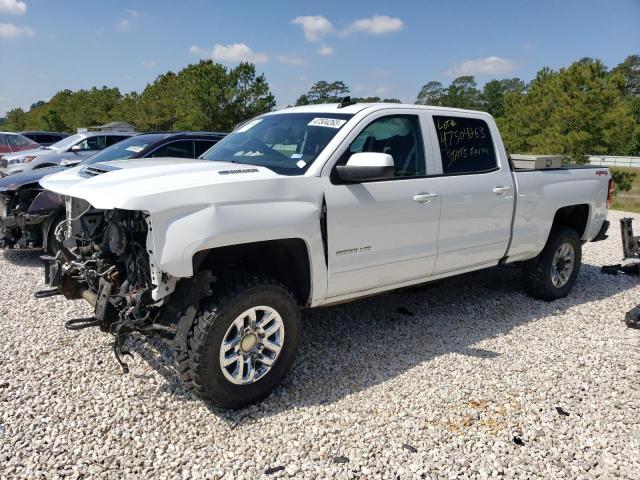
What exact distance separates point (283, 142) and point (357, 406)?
2.05 metres

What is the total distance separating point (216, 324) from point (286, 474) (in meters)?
0.93

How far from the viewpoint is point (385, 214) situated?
12.5 feet

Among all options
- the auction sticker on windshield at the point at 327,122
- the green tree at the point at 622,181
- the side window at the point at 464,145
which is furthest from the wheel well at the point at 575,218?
the green tree at the point at 622,181

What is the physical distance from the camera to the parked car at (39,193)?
5809mm

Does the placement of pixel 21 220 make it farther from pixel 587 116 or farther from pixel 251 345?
pixel 587 116

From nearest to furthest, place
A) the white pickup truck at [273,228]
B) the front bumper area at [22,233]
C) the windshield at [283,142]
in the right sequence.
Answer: the white pickup truck at [273,228] → the windshield at [283,142] → the front bumper area at [22,233]

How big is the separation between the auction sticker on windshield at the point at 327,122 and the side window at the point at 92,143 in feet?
31.9

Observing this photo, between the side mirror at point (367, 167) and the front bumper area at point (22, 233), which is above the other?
the side mirror at point (367, 167)

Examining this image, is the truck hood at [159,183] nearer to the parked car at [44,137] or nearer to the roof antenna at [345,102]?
the roof antenna at [345,102]

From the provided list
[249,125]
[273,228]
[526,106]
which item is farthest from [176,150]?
[526,106]

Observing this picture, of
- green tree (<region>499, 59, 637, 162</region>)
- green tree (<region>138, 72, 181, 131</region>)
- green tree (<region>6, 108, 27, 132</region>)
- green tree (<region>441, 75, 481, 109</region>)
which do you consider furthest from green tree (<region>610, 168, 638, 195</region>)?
green tree (<region>6, 108, 27, 132</region>)

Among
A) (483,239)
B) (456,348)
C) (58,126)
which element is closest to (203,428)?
(456,348)

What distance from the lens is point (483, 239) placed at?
15.4 feet

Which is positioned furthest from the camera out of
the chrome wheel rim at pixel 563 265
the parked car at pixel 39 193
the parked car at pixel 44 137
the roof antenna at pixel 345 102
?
the parked car at pixel 44 137
